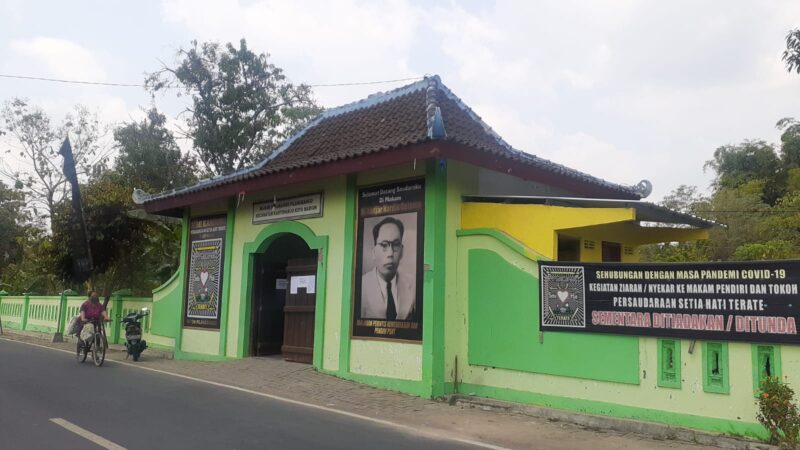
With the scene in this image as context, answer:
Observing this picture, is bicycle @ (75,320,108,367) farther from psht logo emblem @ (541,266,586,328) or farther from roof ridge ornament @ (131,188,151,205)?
psht logo emblem @ (541,266,586,328)

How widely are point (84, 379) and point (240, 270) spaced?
3.78 meters

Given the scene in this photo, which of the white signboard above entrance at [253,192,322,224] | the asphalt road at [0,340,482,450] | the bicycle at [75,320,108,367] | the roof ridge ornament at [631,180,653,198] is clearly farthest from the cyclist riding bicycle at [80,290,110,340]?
the roof ridge ornament at [631,180,653,198]

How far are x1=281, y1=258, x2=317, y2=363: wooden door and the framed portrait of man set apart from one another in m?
1.81

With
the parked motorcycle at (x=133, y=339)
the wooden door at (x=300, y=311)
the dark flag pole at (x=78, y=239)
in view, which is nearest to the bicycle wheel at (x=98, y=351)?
the parked motorcycle at (x=133, y=339)

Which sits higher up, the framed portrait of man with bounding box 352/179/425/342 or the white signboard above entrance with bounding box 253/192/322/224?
the white signboard above entrance with bounding box 253/192/322/224

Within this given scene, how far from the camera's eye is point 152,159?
81.3ft

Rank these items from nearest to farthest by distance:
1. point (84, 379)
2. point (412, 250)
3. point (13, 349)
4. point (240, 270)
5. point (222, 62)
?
point (412, 250) → point (84, 379) → point (240, 270) → point (13, 349) → point (222, 62)

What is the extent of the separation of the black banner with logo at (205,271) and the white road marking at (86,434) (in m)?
6.62

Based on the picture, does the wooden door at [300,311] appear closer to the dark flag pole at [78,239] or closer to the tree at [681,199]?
the dark flag pole at [78,239]

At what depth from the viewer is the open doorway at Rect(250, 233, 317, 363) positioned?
12.0 m

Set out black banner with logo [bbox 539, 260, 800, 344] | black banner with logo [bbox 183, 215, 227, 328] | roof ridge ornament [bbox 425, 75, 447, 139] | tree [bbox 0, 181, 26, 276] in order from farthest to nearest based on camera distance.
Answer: tree [bbox 0, 181, 26, 276] → black banner with logo [bbox 183, 215, 227, 328] → roof ridge ornament [bbox 425, 75, 447, 139] → black banner with logo [bbox 539, 260, 800, 344]

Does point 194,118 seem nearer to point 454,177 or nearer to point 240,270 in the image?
point 240,270

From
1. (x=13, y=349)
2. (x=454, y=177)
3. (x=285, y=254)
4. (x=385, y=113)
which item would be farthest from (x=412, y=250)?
(x=13, y=349)

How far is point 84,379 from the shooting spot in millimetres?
10289
